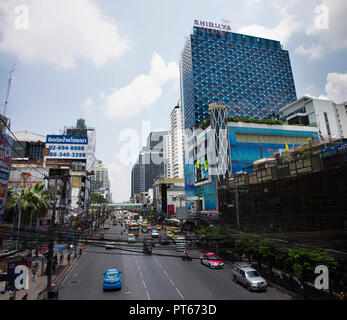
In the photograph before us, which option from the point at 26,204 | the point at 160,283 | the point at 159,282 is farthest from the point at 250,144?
the point at 26,204

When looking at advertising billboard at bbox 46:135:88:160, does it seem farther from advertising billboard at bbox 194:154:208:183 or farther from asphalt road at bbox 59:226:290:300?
advertising billboard at bbox 194:154:208:183

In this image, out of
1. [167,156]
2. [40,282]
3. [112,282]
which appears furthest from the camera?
[167,156]

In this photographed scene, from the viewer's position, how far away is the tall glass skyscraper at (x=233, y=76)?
120312 millimetres

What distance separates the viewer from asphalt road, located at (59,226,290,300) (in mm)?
16922

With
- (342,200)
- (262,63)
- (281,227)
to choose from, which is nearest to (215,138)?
(281,227)

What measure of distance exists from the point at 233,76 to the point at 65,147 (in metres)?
112

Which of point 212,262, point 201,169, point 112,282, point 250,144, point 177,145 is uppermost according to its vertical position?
point 177,145

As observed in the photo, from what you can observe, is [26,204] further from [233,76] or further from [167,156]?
[167,156]

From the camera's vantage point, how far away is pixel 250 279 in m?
18.5

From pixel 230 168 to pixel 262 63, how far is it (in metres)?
95.8

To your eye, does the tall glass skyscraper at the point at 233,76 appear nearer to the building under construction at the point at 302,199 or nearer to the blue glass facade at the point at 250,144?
the blue glass facade at the point at 250,144

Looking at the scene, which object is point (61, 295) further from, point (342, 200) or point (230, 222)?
point (230, 222)

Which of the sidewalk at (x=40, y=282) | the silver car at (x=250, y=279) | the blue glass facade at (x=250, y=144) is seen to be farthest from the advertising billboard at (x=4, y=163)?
the blue glass facade at (x=250, y=144)
